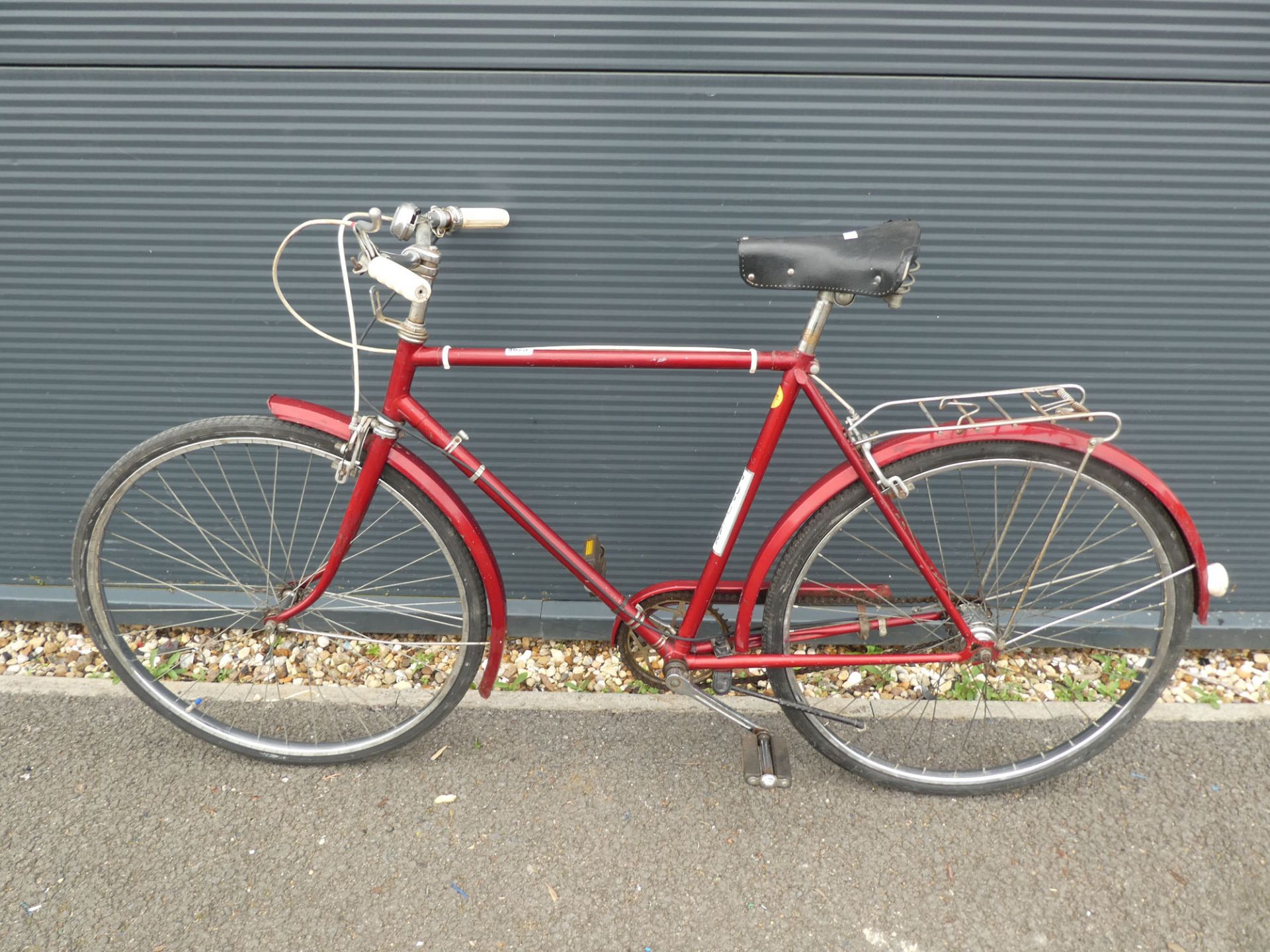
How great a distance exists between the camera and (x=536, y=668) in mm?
2850

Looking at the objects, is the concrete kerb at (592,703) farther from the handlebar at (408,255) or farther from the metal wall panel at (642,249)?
the handlebar at (408,255)

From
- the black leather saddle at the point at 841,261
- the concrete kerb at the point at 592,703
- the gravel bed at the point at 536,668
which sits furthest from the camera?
the gravel bed at the point at 536,668

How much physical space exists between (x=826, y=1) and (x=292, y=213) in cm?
157

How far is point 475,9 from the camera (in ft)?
7.06

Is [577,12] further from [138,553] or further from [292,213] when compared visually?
[138,553]

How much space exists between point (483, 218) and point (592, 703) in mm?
1528

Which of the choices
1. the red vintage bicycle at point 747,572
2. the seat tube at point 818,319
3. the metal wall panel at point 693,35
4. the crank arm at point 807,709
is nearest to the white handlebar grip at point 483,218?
the red vintage bicycle at point 747,572

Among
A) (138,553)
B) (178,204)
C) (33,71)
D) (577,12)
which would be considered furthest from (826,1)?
(138,553)

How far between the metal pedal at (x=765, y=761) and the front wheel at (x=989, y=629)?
10cm

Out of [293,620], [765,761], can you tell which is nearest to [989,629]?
[765,761]

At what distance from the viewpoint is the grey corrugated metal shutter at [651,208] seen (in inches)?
85.9

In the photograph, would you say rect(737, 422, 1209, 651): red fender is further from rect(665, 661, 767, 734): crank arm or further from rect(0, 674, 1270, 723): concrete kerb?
rect(0, 674, 1270, 723): concrete kerb

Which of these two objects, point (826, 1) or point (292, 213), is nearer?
point (826, 1)

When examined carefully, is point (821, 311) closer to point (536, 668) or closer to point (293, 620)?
point (536, 668)
